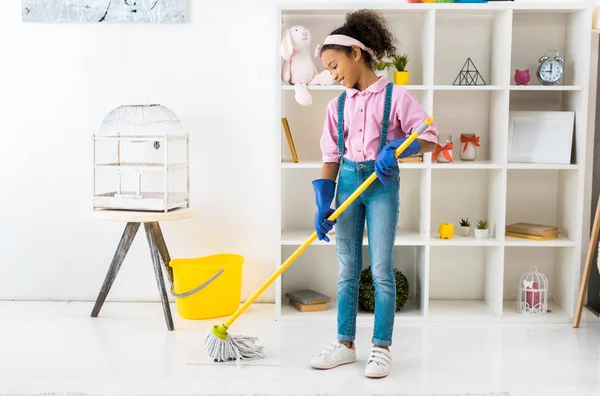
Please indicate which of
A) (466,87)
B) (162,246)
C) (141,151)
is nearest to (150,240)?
(162,246)

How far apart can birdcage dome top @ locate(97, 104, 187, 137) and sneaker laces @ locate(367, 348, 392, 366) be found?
1.57 meters

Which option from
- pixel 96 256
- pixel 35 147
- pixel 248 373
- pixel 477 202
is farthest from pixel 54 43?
pixel 477 202

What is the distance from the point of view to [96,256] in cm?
395

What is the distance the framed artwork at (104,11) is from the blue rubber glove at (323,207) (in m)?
1.45

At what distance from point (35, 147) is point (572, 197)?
2.68m

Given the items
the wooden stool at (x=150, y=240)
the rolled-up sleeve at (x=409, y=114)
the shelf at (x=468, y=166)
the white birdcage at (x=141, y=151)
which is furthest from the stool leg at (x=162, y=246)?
the rolled-up sleeve at (x=409, y=114)

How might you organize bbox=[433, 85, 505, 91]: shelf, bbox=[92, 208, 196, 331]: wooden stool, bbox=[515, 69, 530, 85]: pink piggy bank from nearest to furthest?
bbox=[92, 208, 196, 331]: wooden stool → bbox=[433, 85, 505, 91]: shelf → bbox=[515, 69, 530, 85]: pink piggy bank

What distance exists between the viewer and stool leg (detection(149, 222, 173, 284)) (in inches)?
138

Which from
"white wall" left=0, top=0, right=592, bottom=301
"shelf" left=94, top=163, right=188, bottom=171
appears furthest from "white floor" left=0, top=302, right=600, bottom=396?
"shelf" left=94, top=163, right=188, bottom=171

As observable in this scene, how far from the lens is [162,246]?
3.58m

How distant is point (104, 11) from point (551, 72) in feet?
7.19

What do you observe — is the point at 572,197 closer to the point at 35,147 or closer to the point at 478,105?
the point at 478,105

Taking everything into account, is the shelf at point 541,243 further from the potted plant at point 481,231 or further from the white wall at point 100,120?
the white wall at point 100,120

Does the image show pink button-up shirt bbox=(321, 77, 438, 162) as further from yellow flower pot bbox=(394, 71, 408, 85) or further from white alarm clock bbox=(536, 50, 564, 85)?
white alarm clock bbox=(536, 50, 564, 85)
